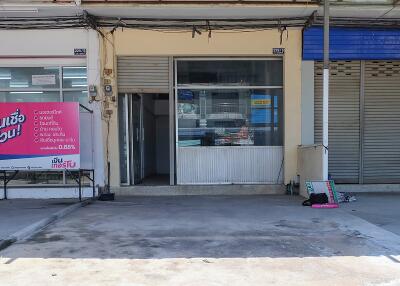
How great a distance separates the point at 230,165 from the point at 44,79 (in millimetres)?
5116

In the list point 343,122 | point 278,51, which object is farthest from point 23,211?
point 343,122

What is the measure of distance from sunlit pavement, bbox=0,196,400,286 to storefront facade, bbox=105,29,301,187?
2572mm

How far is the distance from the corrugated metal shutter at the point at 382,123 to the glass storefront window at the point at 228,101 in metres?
2.30

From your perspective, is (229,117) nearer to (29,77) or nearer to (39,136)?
(39,136)

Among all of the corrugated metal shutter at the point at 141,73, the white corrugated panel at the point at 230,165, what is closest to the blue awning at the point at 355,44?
the white corrugated panel at the point at 230,165

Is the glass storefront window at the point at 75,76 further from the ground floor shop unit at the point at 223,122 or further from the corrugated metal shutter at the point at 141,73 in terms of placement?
the ground floor shop unit at the point at 223,122

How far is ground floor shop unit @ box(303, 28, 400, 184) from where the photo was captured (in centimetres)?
1154

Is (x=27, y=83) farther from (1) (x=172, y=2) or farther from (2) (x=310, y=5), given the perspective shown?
(2) (x=310, y=5)

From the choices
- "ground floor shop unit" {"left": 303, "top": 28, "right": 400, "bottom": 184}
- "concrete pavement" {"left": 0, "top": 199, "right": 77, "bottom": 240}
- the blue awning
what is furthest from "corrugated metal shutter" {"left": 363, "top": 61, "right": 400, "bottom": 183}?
"concrete pavement" {"left": 0, "top": 199, "right": 77, "bottom": 240}

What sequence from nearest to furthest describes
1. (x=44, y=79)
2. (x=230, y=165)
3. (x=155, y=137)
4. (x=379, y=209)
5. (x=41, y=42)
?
(x=379, y=209), (x=41, y=42), (x=44, y=79), (x=230, y=165), (x=155, y=137)

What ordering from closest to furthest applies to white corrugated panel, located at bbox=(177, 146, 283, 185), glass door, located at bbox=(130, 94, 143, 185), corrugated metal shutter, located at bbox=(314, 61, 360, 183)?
white corrugated panel, located at bbox=(177, 146, 283, 185) < corrugated metal shutter, located at bbox=(314, 61, 360, 183) < glass door, located at bbox=(130, 94, 143, 185)

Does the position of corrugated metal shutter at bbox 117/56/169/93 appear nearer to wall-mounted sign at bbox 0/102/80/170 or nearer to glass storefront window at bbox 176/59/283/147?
glass storefront window at bbox 176/59/283/147

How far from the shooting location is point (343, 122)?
11609 mm

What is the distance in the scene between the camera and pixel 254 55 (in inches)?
447
